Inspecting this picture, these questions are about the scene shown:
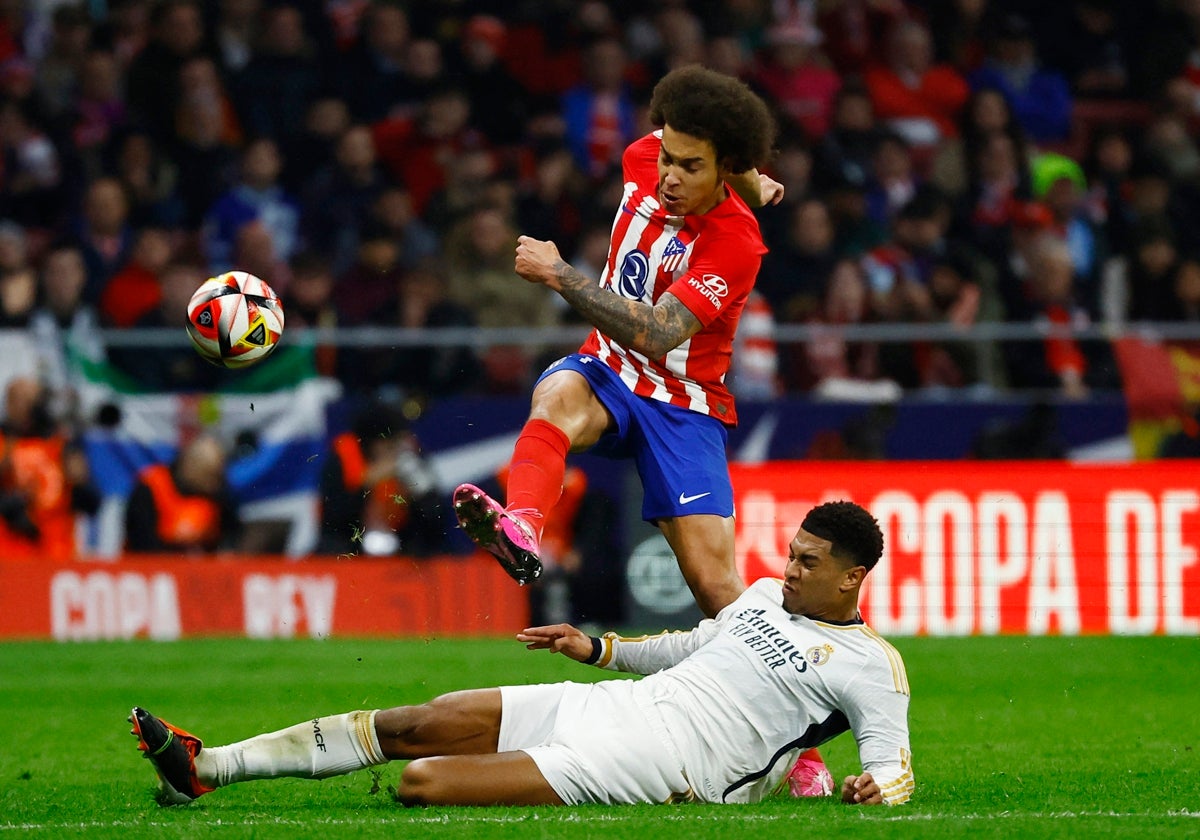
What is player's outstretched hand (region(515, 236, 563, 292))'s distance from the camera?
664 centimetres

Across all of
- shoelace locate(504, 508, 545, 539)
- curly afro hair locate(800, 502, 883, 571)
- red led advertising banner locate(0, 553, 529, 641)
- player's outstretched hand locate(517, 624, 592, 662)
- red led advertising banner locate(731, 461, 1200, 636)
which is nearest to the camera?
curly afro hair locate(800, 502, 883, 571)

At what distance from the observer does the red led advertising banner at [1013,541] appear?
12.0 meters

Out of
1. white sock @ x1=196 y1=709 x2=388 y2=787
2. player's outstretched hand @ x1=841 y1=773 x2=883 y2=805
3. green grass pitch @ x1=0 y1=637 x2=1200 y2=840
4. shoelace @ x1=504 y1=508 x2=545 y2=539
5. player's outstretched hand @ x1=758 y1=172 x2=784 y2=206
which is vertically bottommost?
green grass pitch @ x1=0 y1=637 x2=1200 y2=840

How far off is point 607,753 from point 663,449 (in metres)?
1.62

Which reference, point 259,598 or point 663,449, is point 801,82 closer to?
point 259,598

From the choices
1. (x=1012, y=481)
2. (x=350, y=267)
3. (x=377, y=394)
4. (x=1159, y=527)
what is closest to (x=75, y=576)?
(x=377, y=394)

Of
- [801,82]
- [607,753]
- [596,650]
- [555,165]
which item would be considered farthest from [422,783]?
[801,82]

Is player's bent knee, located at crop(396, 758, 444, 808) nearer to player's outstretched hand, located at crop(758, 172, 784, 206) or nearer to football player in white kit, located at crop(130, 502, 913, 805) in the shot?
football player in white kit, located at crop(130, 502, 913, 805)

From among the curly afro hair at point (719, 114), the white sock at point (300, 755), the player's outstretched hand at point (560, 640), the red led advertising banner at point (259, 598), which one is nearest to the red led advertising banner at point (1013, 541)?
the red led advertising banner at point (259, 598)

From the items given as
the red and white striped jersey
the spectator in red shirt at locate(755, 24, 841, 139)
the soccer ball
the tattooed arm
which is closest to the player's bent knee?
the tattooed arm

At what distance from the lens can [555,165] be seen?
14.9 m

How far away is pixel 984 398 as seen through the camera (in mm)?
12867

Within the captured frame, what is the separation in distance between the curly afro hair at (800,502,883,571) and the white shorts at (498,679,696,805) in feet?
2.73

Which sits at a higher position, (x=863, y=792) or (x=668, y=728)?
(x=668, y=728)
